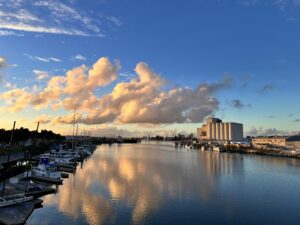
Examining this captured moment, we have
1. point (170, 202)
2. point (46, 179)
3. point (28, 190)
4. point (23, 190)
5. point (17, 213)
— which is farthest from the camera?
point (46, 179)

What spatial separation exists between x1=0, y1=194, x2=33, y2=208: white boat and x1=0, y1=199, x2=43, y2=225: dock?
0.37 metres

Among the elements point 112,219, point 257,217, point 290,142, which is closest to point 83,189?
point 112,219

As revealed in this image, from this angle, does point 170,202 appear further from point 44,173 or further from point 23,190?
point 44,173

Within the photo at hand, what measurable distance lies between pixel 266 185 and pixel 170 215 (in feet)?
70.0

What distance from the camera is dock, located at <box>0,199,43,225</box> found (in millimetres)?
20203

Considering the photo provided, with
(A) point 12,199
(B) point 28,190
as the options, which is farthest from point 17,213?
(B) point 28,190

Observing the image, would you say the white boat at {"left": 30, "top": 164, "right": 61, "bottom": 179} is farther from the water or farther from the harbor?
the water

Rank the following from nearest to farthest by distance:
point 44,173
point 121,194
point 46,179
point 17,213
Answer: point 17,213 → point 121,194 → point 46,179 → point 44,173

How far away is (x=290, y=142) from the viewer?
124 m

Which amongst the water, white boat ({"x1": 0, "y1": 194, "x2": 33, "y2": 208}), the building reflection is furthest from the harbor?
the building reflection

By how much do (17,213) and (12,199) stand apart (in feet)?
10.8

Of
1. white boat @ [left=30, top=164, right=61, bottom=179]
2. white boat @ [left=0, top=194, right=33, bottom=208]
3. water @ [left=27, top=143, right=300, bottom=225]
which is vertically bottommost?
water @ [left=27, top=143, right=300, bottom=225]

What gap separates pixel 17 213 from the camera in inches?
868

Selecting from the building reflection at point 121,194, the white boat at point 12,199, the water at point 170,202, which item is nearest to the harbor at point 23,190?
the white boat at point 12,199
